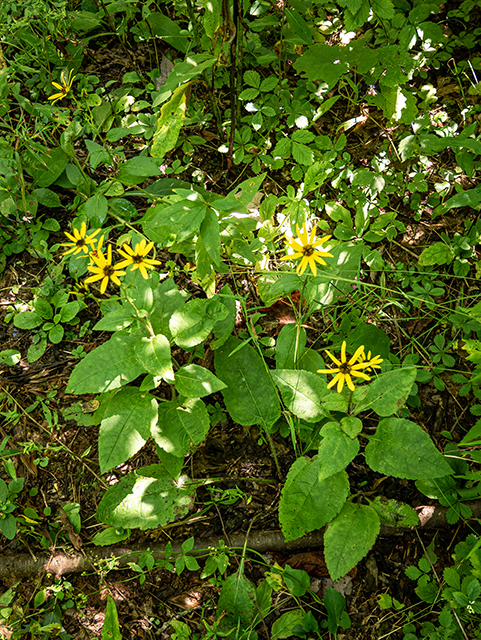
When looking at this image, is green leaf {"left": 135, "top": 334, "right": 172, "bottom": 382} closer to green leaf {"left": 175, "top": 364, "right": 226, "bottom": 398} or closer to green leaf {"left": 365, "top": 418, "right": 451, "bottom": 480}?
green leaf {"left": 175, "top": 364, "right": 226, "bottom": 398}

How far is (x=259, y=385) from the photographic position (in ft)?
6.62

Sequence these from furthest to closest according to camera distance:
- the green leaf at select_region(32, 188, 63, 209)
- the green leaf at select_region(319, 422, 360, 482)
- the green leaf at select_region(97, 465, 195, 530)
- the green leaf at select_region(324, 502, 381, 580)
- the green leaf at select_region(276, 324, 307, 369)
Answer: the green leaf at select_region(32, 188, 63, 209) → the green leaf at select_region(276, 324, 307, 369) → the green leaf at select_region(97, 465, 195, 530) → the green leaf at select_region(324, 502, 381, 580) → the green leaf at select_region(319, 422, 360, 482)

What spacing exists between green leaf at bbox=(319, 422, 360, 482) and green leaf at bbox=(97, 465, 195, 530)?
2.35 feet

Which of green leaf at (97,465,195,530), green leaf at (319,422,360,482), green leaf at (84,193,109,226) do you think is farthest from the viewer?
green leaf at (84,193,109,226)

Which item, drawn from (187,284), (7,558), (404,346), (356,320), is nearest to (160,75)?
(187,284)

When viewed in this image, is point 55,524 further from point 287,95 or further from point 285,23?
point 285,23

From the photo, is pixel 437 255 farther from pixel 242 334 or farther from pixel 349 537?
pixel 349 537

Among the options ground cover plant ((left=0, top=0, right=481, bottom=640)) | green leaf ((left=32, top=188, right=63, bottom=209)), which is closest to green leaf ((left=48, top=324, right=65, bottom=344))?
ground cover plant ((left=0, top=0, right=481, bottom=640))

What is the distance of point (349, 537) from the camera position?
1.70 metres

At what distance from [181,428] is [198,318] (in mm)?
494

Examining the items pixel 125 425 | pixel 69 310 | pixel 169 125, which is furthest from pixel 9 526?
pixel 169 125

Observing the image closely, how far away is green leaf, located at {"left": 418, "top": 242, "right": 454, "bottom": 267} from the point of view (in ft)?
7.71

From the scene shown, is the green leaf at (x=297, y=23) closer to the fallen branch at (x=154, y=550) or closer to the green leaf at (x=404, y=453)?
the green leaf at (x=404, y=453)

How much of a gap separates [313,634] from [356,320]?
1.45 metres
